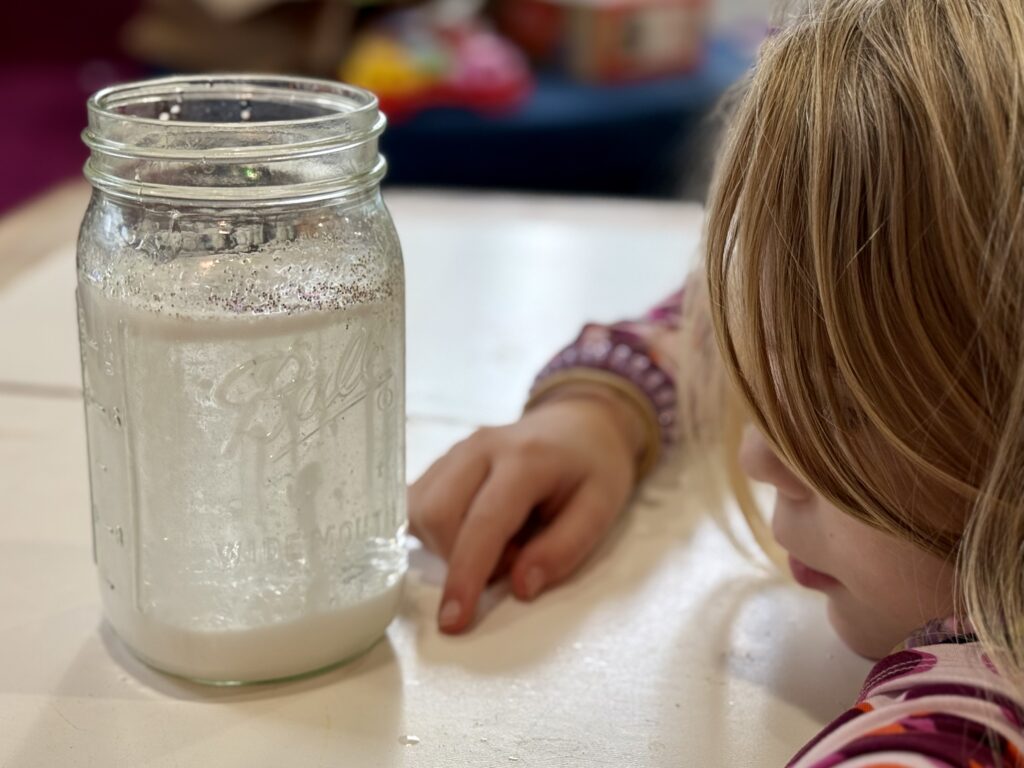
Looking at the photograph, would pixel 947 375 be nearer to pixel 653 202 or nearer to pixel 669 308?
pixel 669 308

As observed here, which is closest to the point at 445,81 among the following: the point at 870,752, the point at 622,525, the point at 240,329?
the point at 622,525

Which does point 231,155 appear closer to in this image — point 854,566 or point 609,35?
point 854,566

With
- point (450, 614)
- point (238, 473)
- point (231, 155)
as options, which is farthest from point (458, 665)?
point (231, 155)

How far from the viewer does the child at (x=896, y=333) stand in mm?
396

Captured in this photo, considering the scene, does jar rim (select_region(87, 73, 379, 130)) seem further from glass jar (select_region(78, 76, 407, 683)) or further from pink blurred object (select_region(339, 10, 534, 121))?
pink blurred object (select_region(339, 10, 534, 121))

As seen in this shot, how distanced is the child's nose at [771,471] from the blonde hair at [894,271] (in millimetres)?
59

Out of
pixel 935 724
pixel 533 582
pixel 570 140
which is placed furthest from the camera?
pixel 570 140

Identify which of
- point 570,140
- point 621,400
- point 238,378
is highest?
point 238,378

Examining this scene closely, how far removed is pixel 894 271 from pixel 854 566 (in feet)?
0.50

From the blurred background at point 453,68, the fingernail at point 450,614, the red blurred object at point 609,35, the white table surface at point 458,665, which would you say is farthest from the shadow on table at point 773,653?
the red blurred object at point 609,35

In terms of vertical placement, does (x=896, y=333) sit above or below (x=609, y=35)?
above

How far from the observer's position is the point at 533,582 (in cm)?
61

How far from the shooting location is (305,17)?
1.77 metres

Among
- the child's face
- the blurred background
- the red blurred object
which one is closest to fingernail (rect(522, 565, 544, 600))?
the child's face
